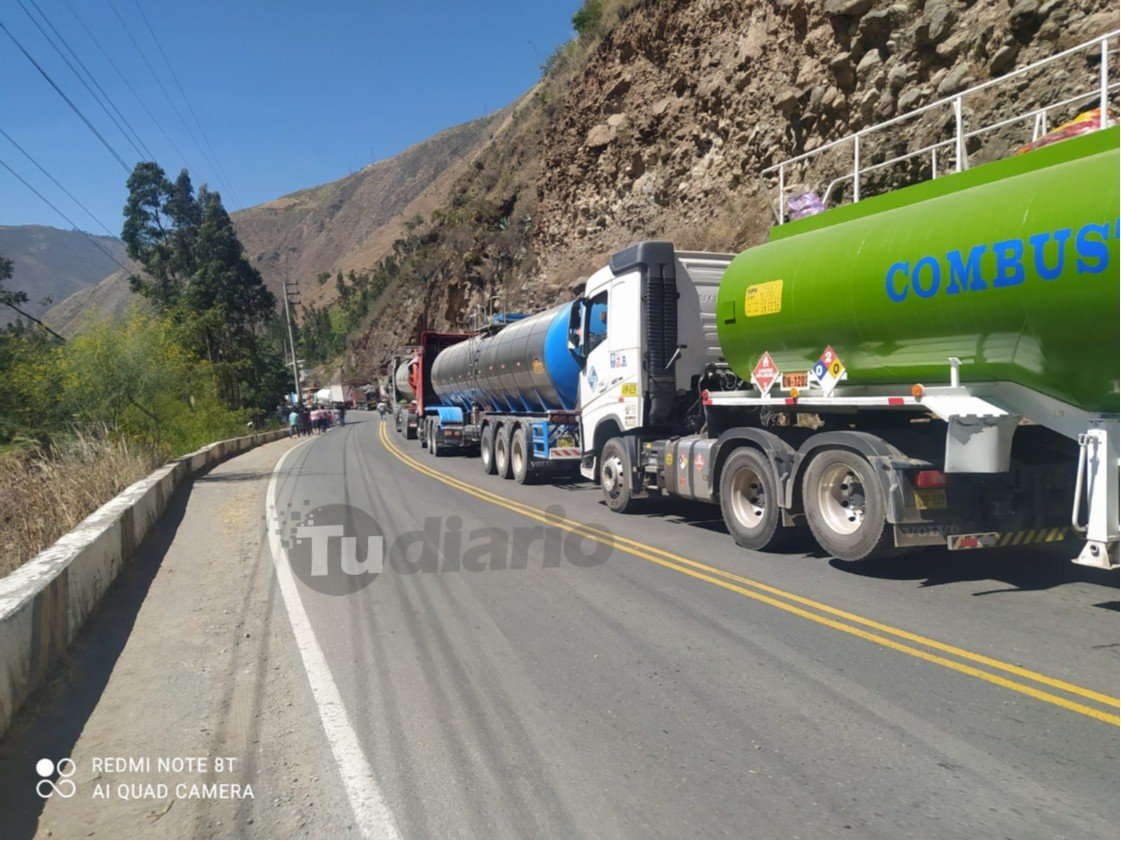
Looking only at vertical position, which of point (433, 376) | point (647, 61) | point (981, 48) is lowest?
point (433, 376)

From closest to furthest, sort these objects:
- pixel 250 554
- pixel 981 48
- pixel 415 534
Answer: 1. pixel 250 554
2. pixel 415 534
3. pixel 981 48

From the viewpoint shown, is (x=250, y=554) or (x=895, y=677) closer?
(x=895, y=677)

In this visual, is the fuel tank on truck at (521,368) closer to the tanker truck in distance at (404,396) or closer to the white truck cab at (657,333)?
the white truck cab at (657,333)

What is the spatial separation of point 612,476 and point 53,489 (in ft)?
25.8

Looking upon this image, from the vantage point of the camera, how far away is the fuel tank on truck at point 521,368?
15242 millimetres

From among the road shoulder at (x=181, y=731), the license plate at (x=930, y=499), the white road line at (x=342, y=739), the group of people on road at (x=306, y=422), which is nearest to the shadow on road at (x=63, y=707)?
the road shoulder at (x=181, y=731)

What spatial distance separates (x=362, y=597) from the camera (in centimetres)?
779

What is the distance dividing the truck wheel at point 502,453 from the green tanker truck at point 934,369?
764cm

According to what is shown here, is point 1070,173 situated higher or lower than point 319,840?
higher

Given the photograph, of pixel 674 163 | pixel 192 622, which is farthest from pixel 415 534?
pixel 674 163

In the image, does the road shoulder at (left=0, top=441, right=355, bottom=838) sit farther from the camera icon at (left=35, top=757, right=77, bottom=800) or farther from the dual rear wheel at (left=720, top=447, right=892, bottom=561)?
the dual rear wheel at (left=720, top=447, right=892, bottom=561)

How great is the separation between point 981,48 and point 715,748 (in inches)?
691

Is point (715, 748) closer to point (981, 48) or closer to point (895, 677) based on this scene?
point (895, 677)

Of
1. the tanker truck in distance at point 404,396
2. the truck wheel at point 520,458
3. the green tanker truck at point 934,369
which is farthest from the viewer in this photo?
the tanker truck in distance at point 404,396
